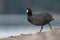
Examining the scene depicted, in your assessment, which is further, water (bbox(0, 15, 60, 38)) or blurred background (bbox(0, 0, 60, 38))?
blurred background (bbox(0, 0, 60, 38))

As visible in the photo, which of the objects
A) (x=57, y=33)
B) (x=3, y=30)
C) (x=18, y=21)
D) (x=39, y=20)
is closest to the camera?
(x=57, y=33)

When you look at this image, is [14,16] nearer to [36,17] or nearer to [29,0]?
[29,0]

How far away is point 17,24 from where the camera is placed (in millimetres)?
2666

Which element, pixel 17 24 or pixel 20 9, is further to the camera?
pixel 20 9

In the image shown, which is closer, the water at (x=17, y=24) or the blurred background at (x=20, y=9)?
the water at (x=17, y=24)

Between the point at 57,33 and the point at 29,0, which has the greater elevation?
the point at 29,0

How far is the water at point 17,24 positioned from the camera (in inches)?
97.4

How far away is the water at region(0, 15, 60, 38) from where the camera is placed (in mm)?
2474

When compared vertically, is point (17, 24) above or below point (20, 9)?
below

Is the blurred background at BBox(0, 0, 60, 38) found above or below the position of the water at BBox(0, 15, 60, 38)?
above

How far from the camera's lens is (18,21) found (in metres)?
2.71

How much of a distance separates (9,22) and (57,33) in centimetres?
101

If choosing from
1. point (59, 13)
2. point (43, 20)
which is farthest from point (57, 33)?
A: point (59, 13)

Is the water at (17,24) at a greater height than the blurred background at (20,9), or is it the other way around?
the blurred background at (20,9)
